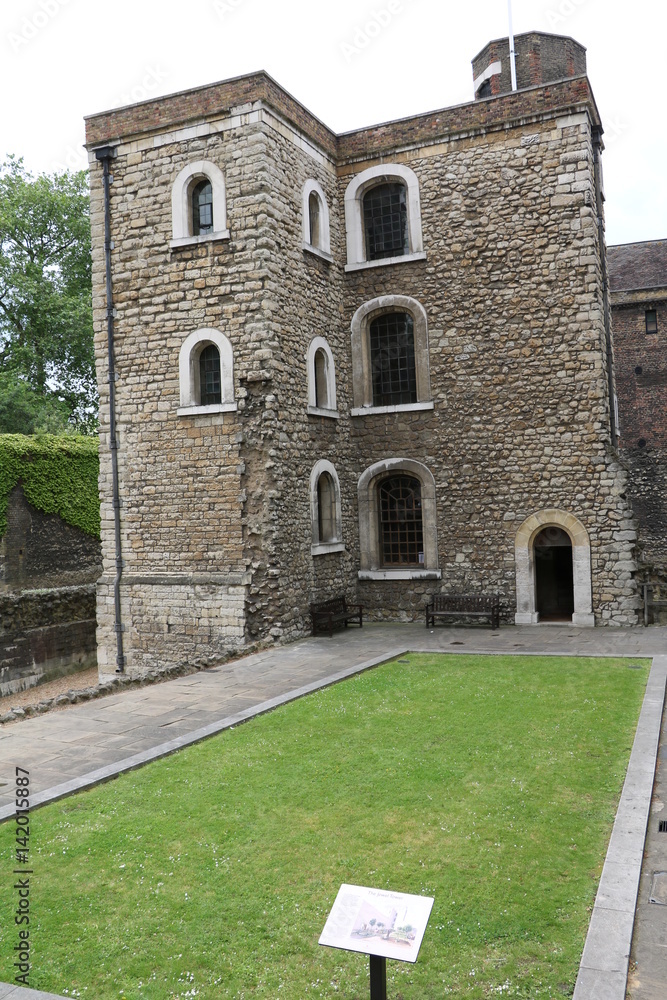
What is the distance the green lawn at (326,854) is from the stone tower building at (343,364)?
6.11 metres

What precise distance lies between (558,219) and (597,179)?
1.89 metres

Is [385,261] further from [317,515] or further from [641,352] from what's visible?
[641,352]

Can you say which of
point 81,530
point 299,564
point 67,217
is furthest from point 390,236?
point 67,217

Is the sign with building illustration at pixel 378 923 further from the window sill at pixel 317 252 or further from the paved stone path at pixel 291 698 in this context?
the window sill at pixel 317 252

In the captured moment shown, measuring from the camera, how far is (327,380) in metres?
15.5

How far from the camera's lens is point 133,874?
16.2ft

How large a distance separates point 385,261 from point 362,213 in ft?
4.41

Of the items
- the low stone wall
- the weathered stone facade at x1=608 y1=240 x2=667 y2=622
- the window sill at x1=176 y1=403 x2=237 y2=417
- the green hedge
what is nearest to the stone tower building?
the window sill at x1=176 y1=403 x2=237 y2=417

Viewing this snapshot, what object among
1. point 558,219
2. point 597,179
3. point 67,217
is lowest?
point 558,219

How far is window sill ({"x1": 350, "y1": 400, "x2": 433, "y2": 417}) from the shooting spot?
608 inches

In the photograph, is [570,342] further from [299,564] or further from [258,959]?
[258,959]

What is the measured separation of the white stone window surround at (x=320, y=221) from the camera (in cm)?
1475

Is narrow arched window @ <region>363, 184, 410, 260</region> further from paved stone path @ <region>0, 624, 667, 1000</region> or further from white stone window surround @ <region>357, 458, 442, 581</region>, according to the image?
paved stone path @ <region>0, 624, 667, 1000</region>

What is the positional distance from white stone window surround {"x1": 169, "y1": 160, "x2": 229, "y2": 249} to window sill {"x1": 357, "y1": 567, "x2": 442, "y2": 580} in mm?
6920
